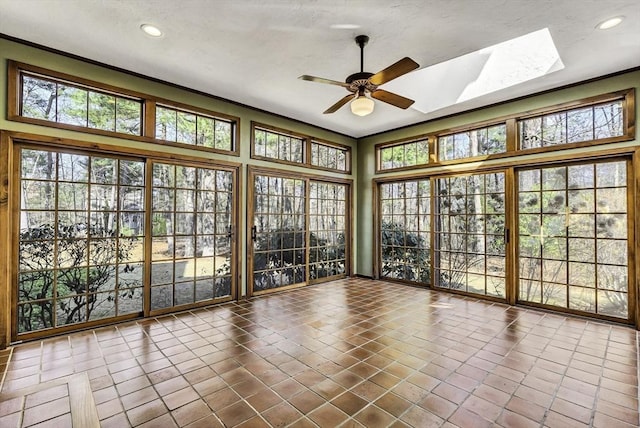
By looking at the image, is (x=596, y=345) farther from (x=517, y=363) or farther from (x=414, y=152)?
(x=414, y=152)

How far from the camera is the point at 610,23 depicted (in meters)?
2.80

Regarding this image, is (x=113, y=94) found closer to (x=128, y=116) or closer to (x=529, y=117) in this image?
(x=128, y=116)

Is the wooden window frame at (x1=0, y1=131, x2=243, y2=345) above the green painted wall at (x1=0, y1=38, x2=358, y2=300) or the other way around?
the other way around

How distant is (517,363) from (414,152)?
4.05 metres

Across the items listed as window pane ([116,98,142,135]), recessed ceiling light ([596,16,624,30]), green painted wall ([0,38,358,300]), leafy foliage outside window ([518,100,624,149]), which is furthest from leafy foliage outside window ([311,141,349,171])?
recessed ceiling light ([596,16,624,30])

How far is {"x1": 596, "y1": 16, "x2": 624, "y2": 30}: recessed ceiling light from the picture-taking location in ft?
9.01

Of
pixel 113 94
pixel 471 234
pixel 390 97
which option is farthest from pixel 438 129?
pixel 113 94

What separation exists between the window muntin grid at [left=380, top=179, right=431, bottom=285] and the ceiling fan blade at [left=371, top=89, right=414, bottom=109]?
2.66 m

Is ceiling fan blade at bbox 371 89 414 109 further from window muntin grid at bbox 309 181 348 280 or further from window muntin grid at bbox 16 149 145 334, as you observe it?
window muntin grid at bbox 16 149 145 334

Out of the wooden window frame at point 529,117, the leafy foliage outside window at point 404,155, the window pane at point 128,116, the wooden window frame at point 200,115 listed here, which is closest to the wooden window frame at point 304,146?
the wooden window frame at point 200,115

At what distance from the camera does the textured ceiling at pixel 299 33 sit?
2.59 m

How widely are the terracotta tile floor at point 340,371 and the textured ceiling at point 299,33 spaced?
3097 mm

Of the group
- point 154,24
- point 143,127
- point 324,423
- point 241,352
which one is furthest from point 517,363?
point 143,127

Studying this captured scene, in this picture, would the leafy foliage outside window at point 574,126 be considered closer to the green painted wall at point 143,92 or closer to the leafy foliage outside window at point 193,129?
the green painted wall at point 143,92
